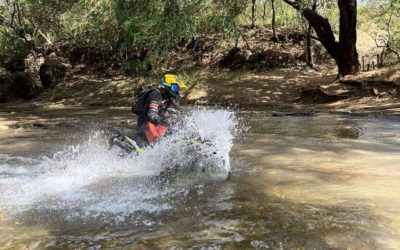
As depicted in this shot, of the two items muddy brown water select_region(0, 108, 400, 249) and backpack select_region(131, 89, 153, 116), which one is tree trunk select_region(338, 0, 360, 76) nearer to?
muddy brown water select_region(0, 108, 400, 249)

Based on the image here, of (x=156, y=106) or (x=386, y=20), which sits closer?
(x=156, y=106)

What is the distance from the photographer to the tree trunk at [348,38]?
65.5 ft

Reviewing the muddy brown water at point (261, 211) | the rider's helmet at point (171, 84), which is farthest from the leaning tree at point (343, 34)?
the rider's helmet at point (171, 84)

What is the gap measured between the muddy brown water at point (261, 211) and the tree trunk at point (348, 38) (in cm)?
1148

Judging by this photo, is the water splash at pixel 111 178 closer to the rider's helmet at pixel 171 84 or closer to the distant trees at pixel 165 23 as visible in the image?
the rider's helmet at pixel 171 84

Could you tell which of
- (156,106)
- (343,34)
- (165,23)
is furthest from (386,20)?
(156,106)

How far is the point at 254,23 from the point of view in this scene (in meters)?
30.4

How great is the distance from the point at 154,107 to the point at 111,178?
4.36 feet

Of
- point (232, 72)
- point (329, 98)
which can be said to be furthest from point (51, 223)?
point (232, 72)

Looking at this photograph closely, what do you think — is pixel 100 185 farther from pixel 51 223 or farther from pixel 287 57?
pixel 287 57

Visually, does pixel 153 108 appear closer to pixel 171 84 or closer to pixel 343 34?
pixel 171 84

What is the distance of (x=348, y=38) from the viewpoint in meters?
20.3

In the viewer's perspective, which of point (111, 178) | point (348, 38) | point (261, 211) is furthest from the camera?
point (348, 38)

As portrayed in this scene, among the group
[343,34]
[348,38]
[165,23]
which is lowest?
[348,38]
